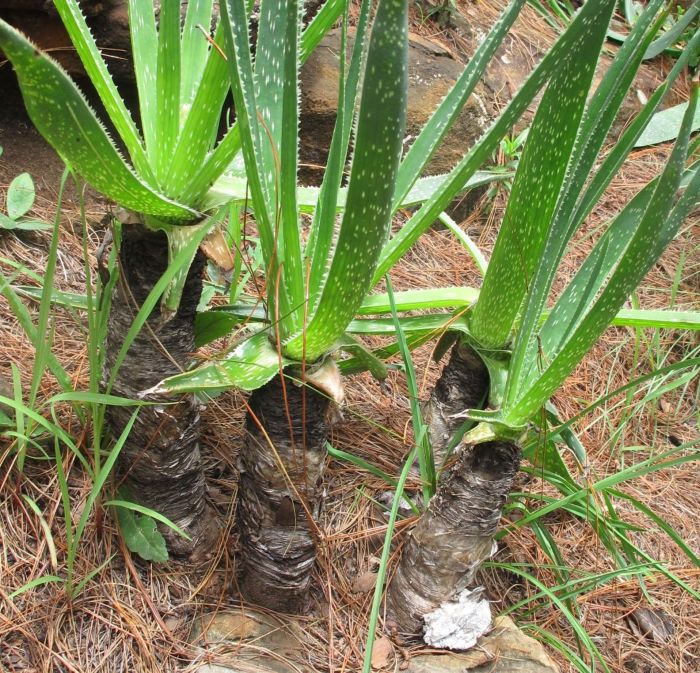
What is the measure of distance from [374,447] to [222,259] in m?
0.68

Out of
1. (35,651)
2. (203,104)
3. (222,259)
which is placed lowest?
(35,651)

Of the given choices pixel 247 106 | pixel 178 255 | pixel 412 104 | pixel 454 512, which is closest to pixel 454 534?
pixel 454 512

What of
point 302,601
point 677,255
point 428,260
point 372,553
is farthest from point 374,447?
point 677,255

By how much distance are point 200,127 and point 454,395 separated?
62 cm

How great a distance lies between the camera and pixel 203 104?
91 cm

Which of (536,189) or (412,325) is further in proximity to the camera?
(412,325)

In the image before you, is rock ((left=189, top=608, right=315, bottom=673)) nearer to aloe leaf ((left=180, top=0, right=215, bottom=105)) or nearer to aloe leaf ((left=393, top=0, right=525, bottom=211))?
aloe leaf ((left=393, top=0, right=525, bottom=211))

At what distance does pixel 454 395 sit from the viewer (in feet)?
4.08

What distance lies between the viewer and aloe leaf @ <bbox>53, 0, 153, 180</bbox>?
900 millimetres

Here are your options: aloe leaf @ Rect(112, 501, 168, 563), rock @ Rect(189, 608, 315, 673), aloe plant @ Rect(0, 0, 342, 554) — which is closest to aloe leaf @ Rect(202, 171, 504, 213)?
aloe plant @ Rect(0, 0, 342, 554)

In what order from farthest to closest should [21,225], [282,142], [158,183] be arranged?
[21,225]
[158,183]
[282,142]

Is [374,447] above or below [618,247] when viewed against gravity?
below

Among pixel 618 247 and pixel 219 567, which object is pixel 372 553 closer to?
pixel 219 567

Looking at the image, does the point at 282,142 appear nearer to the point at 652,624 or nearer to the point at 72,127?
the point at 72,127
